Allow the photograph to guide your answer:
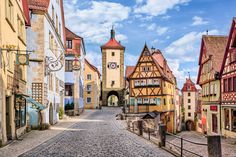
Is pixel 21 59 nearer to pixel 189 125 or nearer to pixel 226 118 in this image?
pixel 226 118

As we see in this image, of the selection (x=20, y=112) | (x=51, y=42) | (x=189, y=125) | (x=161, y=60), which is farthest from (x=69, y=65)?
(x=189, y=125)

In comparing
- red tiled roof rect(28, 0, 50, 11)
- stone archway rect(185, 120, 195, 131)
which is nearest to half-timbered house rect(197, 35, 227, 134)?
red tiled roof rect(28, 0, 50, 11)

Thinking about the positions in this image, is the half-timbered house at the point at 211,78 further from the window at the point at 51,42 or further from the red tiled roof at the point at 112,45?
the red tiled roof at the point at 112,45

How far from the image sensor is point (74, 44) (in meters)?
50.5

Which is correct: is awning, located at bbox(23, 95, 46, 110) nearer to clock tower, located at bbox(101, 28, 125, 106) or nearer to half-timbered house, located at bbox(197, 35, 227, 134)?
half-timbered house, located at bbox(197, 35, 227, 134)

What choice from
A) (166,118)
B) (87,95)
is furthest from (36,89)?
(87,95)

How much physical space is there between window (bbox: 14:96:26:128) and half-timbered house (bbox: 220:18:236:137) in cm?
1574

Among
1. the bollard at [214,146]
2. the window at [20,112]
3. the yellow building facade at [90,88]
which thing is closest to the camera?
the bollard at [214,146]

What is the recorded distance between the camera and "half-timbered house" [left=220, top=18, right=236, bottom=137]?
27.6 metres

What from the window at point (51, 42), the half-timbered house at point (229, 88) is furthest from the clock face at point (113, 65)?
the half-timbered house at point (229, 88)

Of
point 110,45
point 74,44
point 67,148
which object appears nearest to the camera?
point 67,148

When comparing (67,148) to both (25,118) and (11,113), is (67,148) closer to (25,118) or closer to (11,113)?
(11,113)

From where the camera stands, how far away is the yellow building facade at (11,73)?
51.6ft

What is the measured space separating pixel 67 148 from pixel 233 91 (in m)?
16.9
